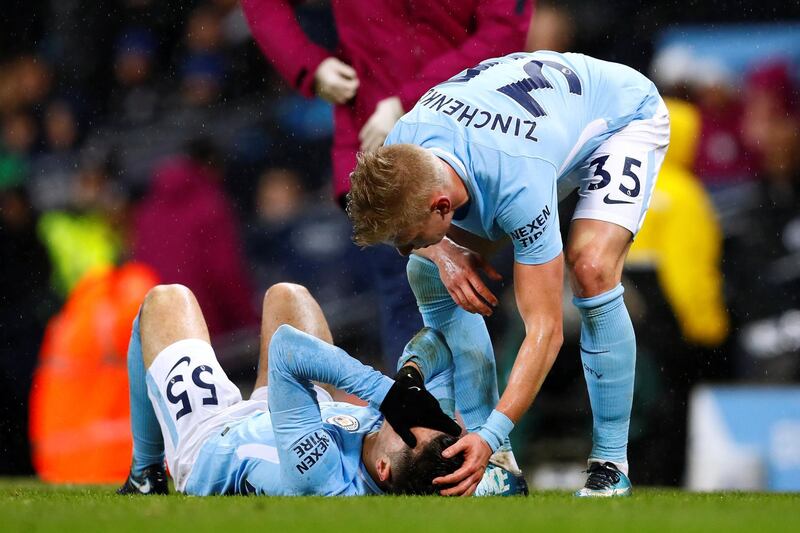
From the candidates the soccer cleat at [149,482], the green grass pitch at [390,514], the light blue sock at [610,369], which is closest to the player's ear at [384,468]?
the green grass pitch at [390,514]

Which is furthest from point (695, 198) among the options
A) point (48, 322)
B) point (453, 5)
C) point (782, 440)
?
point (48, 322)

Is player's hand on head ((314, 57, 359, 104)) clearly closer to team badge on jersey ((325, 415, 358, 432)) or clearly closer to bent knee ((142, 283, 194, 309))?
bent knee ((142, 283, 194, 309))

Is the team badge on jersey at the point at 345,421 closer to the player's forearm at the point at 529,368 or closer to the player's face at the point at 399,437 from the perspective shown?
the player's face at the point at 399,437

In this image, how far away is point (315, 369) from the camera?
149 inches

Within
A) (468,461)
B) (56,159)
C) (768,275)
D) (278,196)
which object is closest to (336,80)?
(468,461)

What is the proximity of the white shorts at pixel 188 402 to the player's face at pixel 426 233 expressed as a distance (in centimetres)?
78

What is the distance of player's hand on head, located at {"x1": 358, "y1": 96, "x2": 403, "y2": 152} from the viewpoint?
5.07m

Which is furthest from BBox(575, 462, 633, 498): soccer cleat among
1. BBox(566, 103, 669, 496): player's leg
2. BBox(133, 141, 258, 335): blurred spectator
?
BBox(133, 141, 258, 335): blurred spectator

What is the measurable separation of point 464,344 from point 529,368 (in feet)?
2.10

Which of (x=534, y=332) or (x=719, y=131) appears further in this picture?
(x=719, y=131)

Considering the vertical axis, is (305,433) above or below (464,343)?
below

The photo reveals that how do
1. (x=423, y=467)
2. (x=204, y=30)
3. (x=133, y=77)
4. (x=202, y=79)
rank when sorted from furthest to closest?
(x=133, y=77), (x=204, y=30), (x=202, y=79), (x=423, y=467)

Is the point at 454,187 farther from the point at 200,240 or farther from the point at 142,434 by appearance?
the point at 200,240

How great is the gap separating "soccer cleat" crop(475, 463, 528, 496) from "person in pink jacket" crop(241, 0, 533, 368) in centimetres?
122
